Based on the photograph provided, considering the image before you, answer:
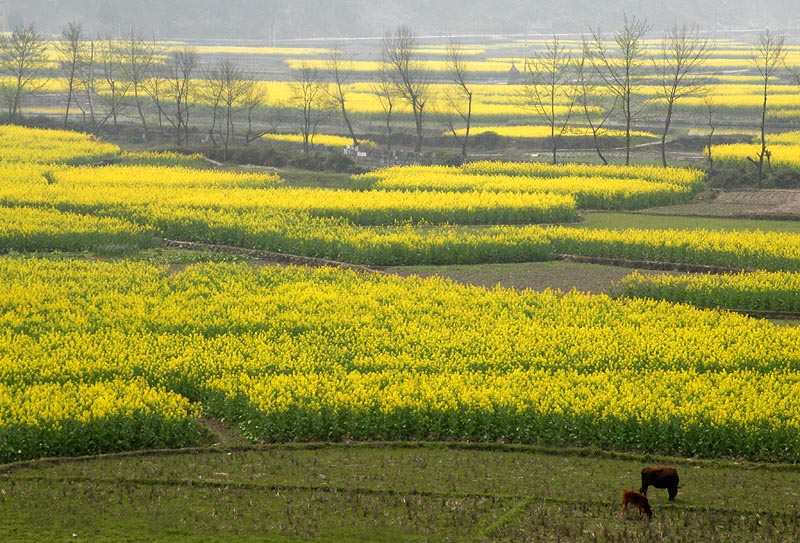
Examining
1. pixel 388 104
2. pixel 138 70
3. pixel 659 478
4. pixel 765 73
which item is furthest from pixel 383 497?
pixel 765 73

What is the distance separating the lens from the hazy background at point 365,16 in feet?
455

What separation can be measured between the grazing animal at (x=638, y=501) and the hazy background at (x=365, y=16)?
415 ft

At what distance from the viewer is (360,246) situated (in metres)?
30.2

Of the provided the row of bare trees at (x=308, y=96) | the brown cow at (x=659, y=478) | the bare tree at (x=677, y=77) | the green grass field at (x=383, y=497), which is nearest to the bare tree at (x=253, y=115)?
the row of bare trees at (x=308, y=96)

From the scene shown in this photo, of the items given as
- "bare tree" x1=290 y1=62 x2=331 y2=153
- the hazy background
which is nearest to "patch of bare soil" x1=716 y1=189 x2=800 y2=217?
"bare tree" x1=290 y1=62 x2=331 y2=153

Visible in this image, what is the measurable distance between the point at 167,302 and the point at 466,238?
991 cm

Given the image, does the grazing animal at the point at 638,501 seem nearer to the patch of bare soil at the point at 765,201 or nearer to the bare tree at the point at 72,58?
the patch of bare soil at the point at 765,201

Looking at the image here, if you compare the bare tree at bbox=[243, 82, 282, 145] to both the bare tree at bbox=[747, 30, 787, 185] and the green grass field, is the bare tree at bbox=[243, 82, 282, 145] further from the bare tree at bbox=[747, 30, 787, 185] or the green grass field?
the green grass field

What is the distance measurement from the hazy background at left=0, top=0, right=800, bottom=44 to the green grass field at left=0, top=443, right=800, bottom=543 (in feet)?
403

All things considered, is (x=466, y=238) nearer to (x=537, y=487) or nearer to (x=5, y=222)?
(x=5, y=222)

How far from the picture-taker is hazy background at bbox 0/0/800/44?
139 metres

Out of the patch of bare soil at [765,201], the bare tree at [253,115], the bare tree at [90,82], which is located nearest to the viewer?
the patch of bare soil at [765,201]

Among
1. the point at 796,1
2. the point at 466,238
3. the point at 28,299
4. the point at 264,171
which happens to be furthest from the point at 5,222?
the point at 796,1

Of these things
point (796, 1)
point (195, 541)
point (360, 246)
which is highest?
point (796, 1)
